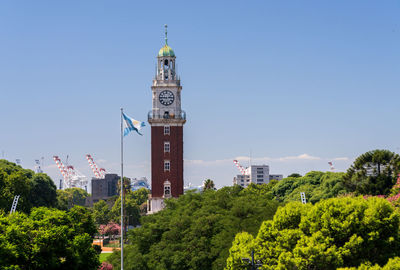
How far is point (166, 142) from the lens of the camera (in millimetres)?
100875

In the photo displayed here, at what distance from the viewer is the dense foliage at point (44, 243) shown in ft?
147

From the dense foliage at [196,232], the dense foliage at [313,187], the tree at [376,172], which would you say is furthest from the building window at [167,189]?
the tree at [376,172]

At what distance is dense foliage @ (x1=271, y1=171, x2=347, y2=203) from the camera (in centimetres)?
8844

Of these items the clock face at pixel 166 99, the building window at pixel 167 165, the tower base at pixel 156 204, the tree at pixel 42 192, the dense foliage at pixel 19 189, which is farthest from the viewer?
the tree at pixel 42 192

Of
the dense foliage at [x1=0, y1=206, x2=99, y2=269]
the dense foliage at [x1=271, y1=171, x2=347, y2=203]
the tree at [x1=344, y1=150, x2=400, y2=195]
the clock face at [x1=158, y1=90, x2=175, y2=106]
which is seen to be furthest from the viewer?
the clock face at [x1=158, y1=90, x2=175, y2=106]

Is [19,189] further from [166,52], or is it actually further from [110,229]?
[110,229]

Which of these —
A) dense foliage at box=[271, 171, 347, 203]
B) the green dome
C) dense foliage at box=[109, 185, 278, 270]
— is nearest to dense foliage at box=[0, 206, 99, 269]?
dense foliage at box=[109, 185, 278, 270]

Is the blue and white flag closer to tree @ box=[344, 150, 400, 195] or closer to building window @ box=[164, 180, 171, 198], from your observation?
tree @ box=[344, 150, 400, 195]

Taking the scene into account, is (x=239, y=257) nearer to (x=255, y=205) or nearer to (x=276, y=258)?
(x=276, y=258)

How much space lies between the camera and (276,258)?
43.8 meters

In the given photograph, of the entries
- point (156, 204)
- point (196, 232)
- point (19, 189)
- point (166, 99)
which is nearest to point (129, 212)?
point (156, 204)

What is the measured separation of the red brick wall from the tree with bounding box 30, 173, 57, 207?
19.2 m

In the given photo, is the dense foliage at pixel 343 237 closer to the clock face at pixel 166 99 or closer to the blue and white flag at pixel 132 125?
the blue and white flag at pixel 132 125

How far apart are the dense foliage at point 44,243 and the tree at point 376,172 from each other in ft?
106
